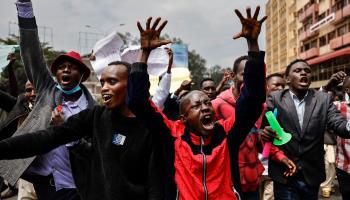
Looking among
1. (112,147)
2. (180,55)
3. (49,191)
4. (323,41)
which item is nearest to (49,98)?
(49,191)

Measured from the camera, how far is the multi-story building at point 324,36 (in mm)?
36719

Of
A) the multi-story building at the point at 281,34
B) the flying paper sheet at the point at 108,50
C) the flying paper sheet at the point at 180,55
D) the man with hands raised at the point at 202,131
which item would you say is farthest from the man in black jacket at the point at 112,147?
the multi-story building at the point at 281,34

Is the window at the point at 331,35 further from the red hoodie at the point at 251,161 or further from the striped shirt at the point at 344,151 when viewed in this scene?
the red hoodie at the point at 251,161

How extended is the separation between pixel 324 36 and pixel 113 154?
45.6m

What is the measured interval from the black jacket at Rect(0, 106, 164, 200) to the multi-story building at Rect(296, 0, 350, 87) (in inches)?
1240

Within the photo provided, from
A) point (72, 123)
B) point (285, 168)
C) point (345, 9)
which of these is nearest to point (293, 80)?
point (285, 168)

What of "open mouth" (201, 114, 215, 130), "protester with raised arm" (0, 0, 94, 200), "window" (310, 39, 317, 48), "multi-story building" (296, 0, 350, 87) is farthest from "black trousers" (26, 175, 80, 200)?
"window" (310, 39, 317, 48)

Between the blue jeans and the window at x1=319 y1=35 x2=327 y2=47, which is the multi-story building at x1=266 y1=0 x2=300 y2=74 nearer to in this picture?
the window at x1=319 y1=35 x2=327 y2=47

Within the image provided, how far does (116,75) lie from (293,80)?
6.51 ft

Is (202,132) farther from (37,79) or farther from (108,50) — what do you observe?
(108,50)

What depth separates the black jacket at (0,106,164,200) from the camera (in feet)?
8.65

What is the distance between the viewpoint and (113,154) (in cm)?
270

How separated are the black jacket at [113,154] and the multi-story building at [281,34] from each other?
194 feet

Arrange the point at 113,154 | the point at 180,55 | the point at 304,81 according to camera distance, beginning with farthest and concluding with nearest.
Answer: the point at 180,55, the point at 304,81, the point at 113,154
